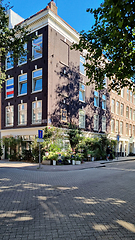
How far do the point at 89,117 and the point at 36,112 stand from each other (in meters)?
8.50

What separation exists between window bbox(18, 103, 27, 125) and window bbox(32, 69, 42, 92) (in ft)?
8.15

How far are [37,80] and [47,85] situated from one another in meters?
2.45

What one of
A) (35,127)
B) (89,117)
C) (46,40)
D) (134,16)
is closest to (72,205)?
(134,16)

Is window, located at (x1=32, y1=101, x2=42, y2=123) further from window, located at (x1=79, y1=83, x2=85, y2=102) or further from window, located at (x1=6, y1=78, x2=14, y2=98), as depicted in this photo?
window, located at (x1=79, y1=83, x2=85, y2=102)

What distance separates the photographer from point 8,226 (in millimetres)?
3873

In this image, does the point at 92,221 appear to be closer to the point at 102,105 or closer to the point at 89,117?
the point at 89,117

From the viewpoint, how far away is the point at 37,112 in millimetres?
19688

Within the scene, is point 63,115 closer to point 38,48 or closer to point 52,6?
point 38,48

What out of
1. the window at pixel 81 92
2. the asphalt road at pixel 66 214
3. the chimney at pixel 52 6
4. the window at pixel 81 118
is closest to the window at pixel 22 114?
the window at pixel 81 118

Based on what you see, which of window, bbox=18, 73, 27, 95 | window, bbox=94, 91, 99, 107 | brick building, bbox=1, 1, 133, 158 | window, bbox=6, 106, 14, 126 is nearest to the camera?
brick building, bbox=1, 1, 133, 158

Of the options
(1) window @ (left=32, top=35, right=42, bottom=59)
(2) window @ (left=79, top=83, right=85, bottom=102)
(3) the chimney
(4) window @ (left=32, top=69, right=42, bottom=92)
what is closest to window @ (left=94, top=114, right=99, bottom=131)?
(2) window @ (left=79, top=83, right=85, bottom=102)

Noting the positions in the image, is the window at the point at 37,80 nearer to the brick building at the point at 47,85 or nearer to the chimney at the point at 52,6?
the brick building at the point at 47,85

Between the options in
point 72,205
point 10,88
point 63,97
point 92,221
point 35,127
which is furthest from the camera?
point 10,88

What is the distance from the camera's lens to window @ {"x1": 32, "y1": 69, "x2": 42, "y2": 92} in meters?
19.9
